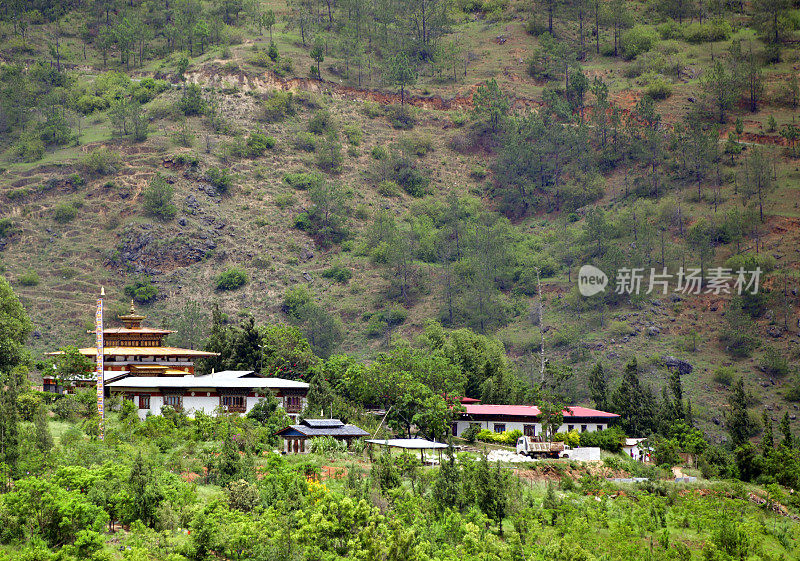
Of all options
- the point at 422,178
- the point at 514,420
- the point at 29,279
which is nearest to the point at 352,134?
the point at 422,178


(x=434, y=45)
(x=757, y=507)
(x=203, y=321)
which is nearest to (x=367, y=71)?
(x=434, y=45)

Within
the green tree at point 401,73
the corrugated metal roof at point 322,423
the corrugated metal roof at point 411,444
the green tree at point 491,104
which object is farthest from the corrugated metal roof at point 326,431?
the green tree at point 401,73

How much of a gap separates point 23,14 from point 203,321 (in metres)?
68.7

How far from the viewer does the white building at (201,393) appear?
57.8 meters

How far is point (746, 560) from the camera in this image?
36.4 m

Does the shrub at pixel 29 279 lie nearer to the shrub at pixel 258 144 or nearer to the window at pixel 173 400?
the shrub at pixel 258 144

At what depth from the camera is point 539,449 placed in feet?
183

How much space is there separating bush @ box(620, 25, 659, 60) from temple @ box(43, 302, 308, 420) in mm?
91262

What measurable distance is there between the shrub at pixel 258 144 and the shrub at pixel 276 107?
4762 mm

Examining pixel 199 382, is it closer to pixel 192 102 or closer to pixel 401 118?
pixel 192 102

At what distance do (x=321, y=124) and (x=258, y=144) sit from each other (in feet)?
35.5

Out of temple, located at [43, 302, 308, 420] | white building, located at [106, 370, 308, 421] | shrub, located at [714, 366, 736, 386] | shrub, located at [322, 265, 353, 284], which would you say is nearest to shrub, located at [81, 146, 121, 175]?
shrub, located at [322, 265, 353, 284]

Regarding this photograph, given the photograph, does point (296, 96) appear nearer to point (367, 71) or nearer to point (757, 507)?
point (367, 71)

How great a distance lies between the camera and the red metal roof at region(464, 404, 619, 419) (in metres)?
62.2
